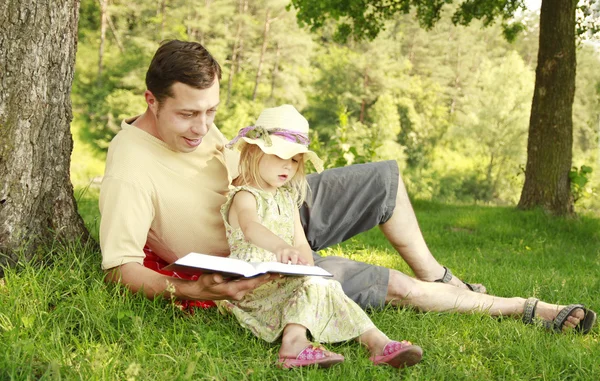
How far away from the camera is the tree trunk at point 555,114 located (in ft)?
25.3

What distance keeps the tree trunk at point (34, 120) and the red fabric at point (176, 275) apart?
1.47ft

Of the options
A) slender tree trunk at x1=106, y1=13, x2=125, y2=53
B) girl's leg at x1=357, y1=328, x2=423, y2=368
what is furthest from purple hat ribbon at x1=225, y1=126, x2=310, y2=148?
slender tree trunk at x1=106, y1=13, x2=125, y2=53

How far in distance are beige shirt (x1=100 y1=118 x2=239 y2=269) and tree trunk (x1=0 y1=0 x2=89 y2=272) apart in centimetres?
36

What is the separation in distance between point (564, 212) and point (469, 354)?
17.9ft

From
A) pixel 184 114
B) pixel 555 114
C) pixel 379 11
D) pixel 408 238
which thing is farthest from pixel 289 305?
pixel 379 11

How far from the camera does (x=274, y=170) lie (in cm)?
301

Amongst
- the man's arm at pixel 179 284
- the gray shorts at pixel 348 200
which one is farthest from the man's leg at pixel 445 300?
the man's arm at pixel 179 284

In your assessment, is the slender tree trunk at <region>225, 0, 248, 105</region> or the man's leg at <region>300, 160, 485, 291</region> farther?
the slender tree trunk at <region>225, 0, 248, 105</region>

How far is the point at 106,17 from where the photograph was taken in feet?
106

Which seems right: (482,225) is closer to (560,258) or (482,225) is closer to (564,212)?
(564,212)

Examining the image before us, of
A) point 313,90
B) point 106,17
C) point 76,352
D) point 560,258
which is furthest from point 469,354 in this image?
point 313,90

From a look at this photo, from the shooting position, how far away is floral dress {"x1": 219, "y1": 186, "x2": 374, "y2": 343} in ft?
8.89

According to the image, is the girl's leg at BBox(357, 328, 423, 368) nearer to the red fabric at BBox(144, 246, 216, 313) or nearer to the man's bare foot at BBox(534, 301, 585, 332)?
the red fabric at BBox(144, 246, 216, 313)

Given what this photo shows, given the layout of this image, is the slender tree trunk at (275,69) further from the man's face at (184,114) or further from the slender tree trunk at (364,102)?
the man's face at (184,114)
